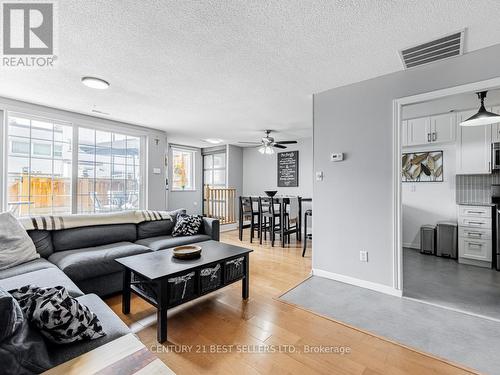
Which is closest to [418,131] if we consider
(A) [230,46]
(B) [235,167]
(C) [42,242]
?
(A) [230,46]

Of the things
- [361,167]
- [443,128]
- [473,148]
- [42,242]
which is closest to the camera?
[42,242]

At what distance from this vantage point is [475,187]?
3.74 meters

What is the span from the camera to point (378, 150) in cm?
271

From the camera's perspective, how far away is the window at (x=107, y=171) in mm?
4109

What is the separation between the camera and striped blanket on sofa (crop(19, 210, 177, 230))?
107 inches

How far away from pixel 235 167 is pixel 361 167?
457 centimetres

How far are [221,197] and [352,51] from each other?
524 cm

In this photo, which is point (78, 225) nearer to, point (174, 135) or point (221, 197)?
point (174, 135)

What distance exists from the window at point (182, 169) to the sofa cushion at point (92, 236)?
331 cm

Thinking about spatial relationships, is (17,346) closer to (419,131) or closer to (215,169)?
(419,131)

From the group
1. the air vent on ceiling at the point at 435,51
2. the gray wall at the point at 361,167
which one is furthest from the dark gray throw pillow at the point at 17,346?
the air vent on ceiling at the point at 435,51

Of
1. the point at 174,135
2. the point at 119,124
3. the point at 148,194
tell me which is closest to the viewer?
the point at 119,124

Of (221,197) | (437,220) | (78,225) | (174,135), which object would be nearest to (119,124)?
(174,135)

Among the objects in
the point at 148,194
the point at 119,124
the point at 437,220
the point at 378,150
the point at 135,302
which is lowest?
the point at 135,302
